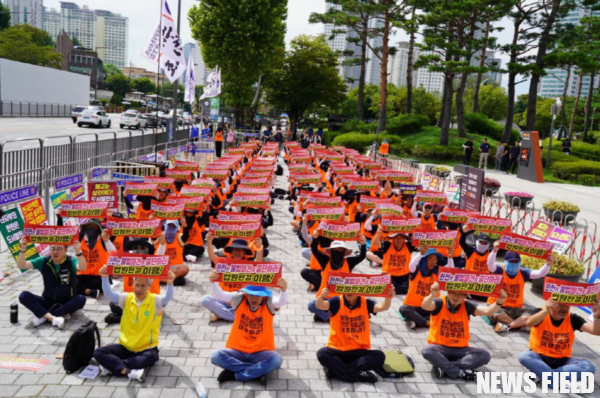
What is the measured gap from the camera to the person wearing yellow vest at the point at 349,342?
6.84 metres

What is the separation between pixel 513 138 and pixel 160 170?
122 ft

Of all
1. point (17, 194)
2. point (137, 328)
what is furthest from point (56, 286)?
point (17, 194)

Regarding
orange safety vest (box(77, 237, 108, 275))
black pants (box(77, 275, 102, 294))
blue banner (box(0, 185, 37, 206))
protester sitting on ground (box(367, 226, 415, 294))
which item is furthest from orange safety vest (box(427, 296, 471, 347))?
blue banner (box(0, 185, 37, 206))

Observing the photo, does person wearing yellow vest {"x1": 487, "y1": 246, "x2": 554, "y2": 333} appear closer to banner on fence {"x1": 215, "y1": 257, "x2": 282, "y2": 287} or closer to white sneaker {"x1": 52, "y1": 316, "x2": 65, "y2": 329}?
banner on fence {"x1": 215, "y1": 257, "x2": 282, "y2": 287}

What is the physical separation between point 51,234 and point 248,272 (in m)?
3.62

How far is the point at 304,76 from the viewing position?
181 feet

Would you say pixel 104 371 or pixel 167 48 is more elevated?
pixel 167 48

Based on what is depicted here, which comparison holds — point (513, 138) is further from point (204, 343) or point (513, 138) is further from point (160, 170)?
point (204, 343)

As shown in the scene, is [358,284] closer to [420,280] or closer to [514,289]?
[420,280]

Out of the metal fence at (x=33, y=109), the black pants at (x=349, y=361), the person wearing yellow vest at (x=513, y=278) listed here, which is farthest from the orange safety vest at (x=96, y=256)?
the metal fence at (x=33, y=109)

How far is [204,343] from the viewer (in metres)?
7.80

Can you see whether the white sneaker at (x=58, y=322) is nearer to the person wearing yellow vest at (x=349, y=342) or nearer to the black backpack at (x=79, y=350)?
the black backpack at (x=79, y=350)

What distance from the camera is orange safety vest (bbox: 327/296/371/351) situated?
7.01 metres

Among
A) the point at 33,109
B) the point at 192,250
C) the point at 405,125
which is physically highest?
the point at 405,125
